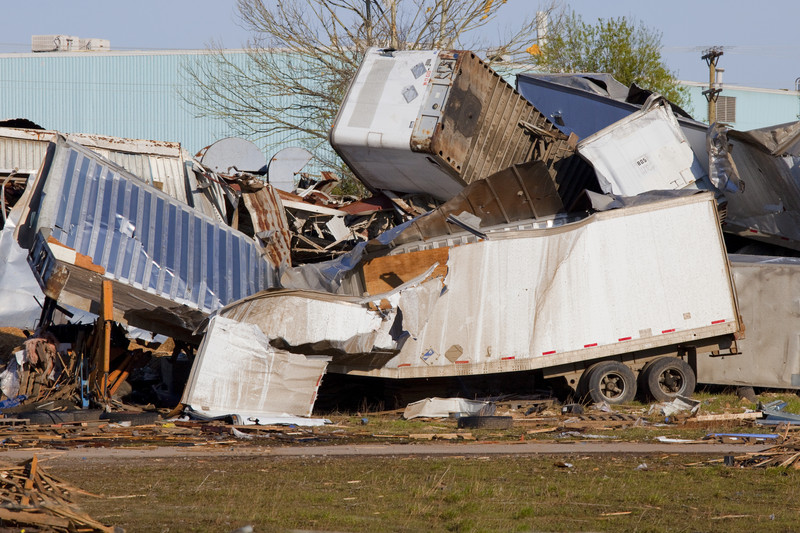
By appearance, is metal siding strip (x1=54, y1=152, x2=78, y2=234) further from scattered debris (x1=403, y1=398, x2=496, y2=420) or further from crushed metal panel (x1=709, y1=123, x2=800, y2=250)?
crushed metal panel (x1=709, y1=123, x2=800, y2=250)

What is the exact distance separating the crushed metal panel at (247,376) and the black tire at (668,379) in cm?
488

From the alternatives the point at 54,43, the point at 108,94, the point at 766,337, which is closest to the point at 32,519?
the point at 766,337

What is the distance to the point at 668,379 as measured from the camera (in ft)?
45.8

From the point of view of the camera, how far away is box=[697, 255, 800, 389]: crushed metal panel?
47.9ft

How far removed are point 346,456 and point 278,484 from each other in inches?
71.5

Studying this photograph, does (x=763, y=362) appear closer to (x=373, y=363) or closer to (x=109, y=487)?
(x=373, y=363)

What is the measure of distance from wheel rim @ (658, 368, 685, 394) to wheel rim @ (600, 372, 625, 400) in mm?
659

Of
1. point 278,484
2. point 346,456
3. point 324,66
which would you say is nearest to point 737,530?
point 278,484

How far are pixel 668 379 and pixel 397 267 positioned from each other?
4.42 meters

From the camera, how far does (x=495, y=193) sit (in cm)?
1423

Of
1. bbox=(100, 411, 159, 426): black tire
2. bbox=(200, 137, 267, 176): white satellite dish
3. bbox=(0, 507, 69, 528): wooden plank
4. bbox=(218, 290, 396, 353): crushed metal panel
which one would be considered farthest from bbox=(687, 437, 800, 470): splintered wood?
bbox=(200, 137, 267, 176): white satellite dish

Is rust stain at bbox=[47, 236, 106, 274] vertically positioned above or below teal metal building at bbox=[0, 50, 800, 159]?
below

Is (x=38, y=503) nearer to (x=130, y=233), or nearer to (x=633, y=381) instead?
(x=130, y=233)

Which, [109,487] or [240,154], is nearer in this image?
[109,487]
